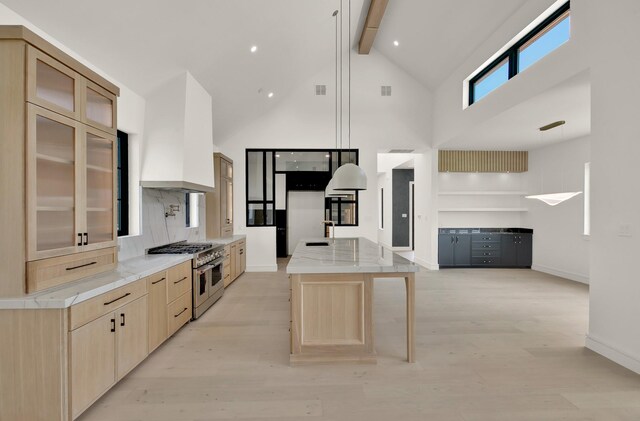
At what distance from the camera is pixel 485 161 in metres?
6.97

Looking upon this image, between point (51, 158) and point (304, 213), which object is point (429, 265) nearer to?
point (304, 213)

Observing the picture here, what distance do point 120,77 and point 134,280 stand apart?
227 centimetres

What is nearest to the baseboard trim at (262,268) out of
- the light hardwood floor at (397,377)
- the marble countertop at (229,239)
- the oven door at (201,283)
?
the marble countertop at (229,239)

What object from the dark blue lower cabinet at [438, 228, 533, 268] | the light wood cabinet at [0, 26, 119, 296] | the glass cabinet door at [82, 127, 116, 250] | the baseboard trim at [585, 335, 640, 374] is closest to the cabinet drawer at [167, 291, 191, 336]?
the light wood cabinet at [0, 26, 119, 296]

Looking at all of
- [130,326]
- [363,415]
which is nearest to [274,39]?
[130,326]

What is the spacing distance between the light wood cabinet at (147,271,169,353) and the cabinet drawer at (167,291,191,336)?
102mm

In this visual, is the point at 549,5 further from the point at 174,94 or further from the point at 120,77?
the point at 120,77

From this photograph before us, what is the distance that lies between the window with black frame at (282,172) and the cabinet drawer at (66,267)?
440 cm

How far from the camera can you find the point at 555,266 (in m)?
6.29

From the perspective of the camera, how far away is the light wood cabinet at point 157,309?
9.08 ft

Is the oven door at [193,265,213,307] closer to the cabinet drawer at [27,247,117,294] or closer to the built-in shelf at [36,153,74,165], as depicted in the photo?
the cabinet drawer at [27,247,117,294]

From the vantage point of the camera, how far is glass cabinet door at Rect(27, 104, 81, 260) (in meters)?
1.87

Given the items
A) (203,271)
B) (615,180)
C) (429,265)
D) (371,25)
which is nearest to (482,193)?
(429,265)

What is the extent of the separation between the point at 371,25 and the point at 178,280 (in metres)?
5.26
